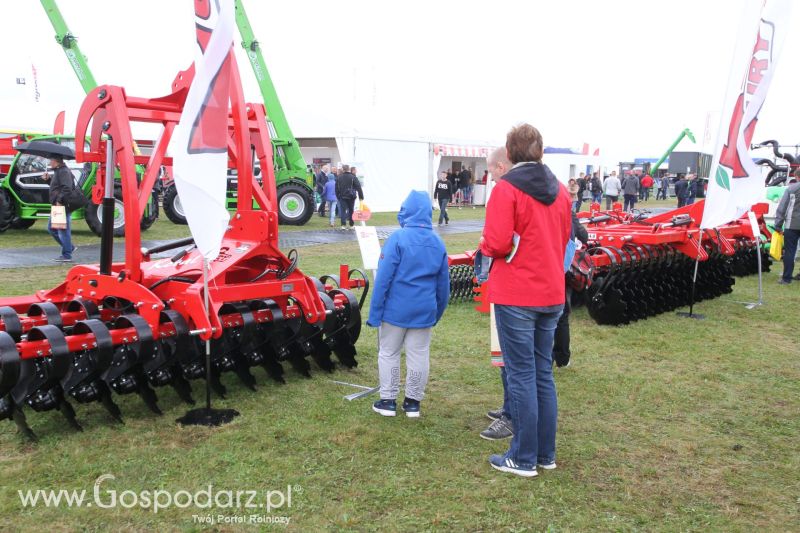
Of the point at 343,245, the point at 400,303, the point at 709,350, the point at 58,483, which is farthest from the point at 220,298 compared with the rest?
the point at 343,245

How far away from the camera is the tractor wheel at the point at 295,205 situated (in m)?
17.8

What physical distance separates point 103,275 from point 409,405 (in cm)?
231

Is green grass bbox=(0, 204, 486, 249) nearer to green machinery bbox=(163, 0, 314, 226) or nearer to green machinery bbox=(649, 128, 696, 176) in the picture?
green machinery bbox=(163, 0, 314, 226)

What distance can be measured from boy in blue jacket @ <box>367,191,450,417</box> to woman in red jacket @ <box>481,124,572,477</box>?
0.77 metres

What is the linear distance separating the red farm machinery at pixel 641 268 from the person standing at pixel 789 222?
1.51m

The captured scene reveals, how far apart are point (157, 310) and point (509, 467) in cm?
237

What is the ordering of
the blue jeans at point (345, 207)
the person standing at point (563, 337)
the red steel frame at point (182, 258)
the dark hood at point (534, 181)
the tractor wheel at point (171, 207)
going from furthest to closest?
the blue jeans at point (345, 207)
the tractor wheel at point (171, 207)
the person standing at point (563, 337)
the red steel frame at point (182, 258)
the dark hood at point (534, 181)

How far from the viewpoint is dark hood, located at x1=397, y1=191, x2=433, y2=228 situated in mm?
4301

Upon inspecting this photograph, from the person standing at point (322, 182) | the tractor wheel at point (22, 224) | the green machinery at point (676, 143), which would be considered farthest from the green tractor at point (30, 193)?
the green machinery at point (676, 143)

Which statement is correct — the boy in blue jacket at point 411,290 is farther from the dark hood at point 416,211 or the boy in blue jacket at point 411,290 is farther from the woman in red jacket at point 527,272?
the woman in red jacket at point 527,272

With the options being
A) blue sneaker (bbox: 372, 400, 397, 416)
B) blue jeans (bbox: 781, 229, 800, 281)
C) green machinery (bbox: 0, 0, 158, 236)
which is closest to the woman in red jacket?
blue sneaker (bbox: 372, 400, 397, 416)

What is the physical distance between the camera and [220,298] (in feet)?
14.7

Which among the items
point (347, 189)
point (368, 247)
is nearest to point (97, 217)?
point (347, 189)

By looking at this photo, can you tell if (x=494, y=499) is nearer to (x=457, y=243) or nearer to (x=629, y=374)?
(x=629, y=374)
